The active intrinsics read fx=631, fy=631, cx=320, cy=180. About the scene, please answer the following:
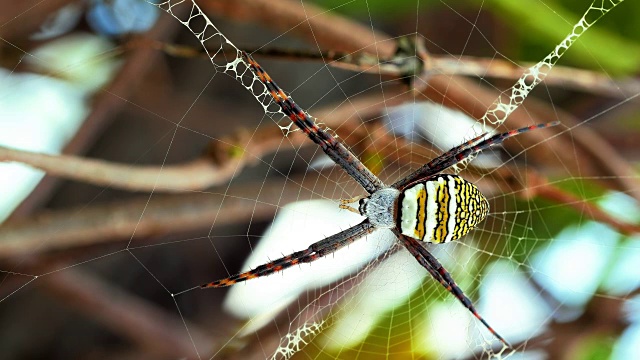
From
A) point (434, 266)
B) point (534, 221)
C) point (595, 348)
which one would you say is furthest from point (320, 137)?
point (595, 348)

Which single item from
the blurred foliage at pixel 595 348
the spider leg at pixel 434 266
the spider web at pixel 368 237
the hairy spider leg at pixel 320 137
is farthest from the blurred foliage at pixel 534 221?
the hairy spider leg at pixel 320 137

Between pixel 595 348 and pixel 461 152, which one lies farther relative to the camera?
pixel 595 348

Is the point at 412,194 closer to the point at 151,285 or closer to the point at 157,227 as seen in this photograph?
the point at 157,227

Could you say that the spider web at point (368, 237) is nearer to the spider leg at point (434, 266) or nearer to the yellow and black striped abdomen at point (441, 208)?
the spider leg at point (434, 266)

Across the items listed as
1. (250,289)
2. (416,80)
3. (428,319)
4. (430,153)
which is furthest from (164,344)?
(416,80)

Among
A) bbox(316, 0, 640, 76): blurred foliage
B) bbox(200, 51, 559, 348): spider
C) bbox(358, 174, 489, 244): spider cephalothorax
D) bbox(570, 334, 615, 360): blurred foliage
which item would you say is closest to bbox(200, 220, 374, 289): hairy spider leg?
bbox(200, 51, 559, 348): spider

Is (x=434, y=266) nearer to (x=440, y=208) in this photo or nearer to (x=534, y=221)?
(x=440, y=208)

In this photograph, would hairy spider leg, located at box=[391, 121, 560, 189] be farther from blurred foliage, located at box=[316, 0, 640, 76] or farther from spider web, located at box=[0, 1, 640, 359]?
blurred foliage, located at box=[316, 0, 640, 76]

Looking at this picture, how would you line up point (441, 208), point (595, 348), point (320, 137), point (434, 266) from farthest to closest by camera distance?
point (595, 348), point (434, 266), point (320, 137), point (441, 208)
